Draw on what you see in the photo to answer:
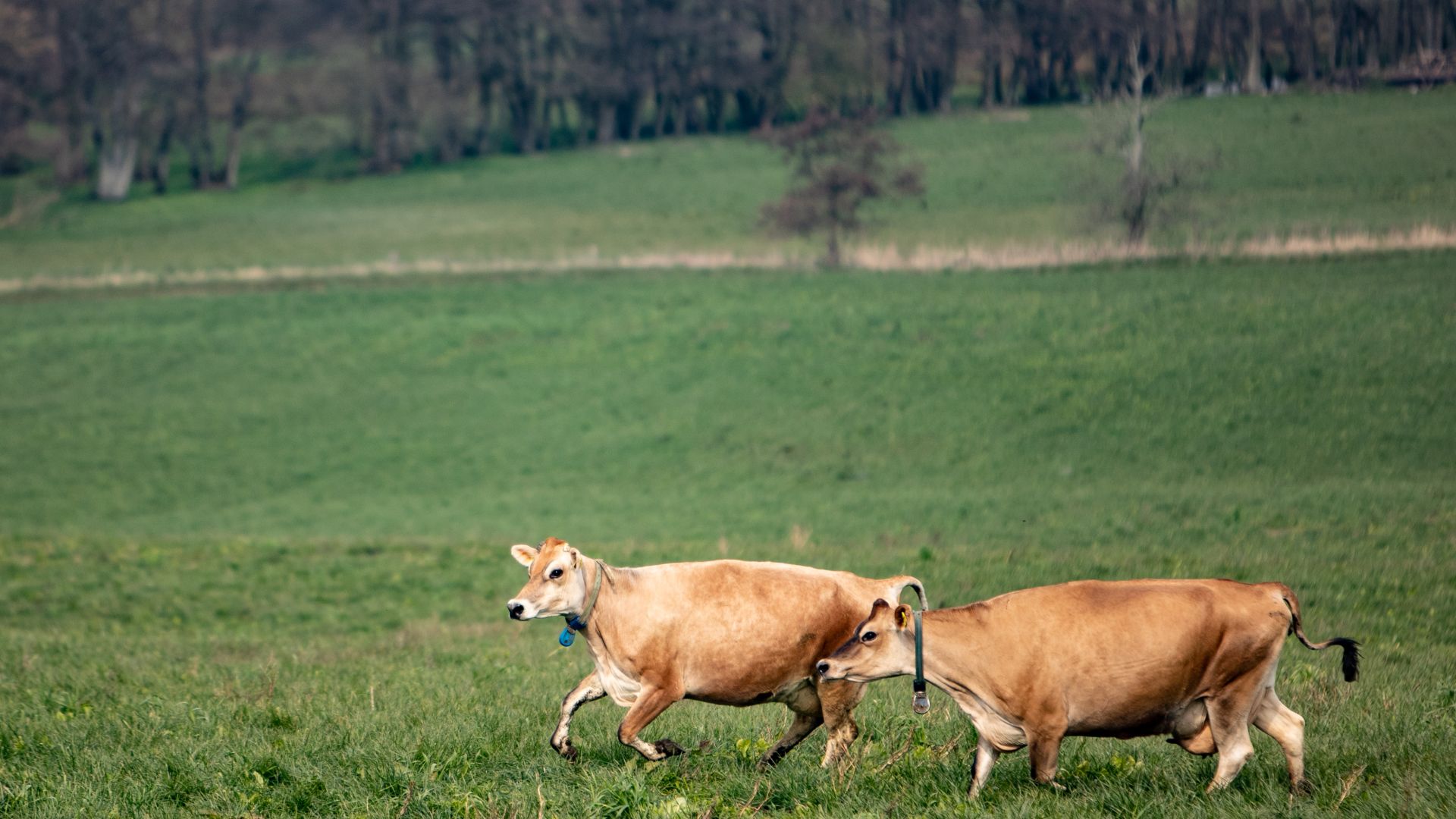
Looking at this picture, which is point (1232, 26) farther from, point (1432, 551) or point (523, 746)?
point (523, 746)

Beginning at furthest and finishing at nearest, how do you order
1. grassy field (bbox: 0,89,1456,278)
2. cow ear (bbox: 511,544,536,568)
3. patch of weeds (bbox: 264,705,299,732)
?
grassy field (bbox: 0,89,1456,278) → patch of weeds (bbox: 264,705,299,732) → cow ear (bbox: 511,544,536,568)

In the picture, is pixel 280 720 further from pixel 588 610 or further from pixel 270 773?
pixel 588 610

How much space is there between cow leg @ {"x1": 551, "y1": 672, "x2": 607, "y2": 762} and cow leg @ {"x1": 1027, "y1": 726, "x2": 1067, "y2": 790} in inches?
118

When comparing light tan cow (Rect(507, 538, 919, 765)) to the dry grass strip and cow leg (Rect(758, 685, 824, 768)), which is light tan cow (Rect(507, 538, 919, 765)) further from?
the dry grass strip

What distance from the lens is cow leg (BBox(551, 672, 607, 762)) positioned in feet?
29.1

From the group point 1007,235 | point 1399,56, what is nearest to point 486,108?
point 1007,235

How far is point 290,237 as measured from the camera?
70.0 metres

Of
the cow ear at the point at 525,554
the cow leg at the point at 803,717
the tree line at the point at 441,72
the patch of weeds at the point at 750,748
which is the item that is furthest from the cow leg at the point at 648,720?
the tree line at the point at 441,72

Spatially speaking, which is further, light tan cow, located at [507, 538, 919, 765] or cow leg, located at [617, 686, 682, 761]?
light tan cow, located at [507, 538, 919, 765]

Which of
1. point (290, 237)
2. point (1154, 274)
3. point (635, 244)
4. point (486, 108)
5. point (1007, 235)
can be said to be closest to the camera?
point (1154, 274)

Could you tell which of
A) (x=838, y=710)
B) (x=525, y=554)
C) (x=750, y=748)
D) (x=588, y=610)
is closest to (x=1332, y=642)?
(x=838, y=710)

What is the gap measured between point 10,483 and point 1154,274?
34279 millimetres

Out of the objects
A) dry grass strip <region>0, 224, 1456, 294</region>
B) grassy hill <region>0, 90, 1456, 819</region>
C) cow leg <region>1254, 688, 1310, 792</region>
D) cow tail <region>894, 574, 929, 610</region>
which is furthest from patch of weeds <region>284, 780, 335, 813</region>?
dry grass strip <region>0, 224, 1456, 294</region>

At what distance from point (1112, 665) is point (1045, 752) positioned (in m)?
0.67
